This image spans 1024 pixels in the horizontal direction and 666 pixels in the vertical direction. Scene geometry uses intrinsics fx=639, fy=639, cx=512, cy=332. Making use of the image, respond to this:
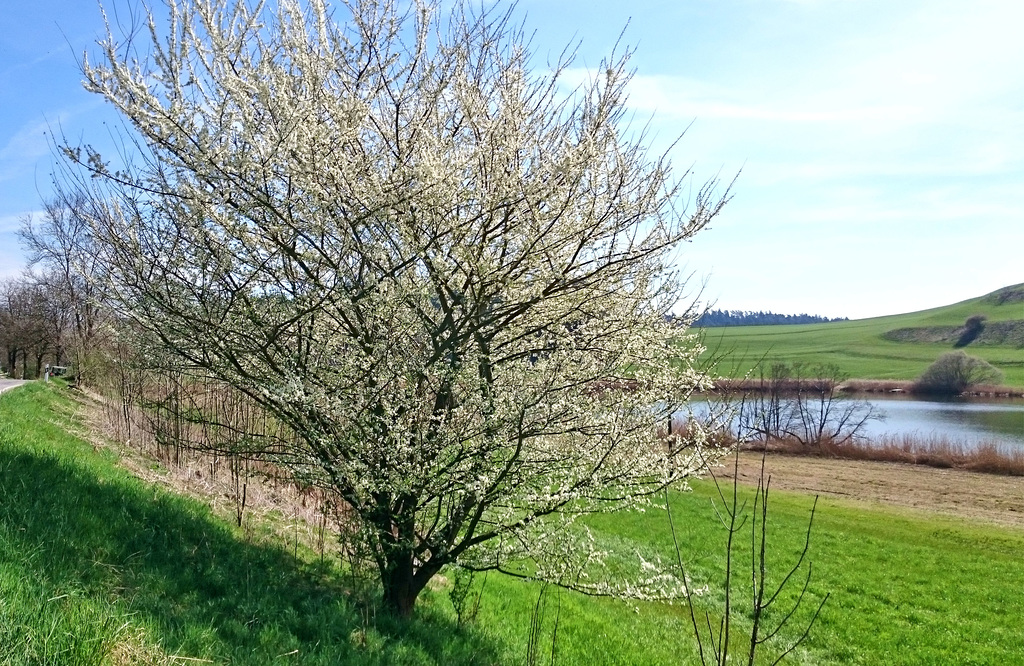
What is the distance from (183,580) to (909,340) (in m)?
130

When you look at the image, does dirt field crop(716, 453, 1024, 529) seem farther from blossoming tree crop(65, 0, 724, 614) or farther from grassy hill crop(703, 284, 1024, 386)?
grassy hill crop(703, 284, 1024, 386)

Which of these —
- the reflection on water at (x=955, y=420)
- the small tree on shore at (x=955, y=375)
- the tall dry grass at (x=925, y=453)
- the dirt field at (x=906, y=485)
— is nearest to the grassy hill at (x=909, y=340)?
the small tree on shore at (x=955, y=375)

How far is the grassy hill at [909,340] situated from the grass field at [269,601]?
73474mm

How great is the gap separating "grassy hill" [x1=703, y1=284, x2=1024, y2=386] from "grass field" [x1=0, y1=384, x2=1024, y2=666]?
73.5m

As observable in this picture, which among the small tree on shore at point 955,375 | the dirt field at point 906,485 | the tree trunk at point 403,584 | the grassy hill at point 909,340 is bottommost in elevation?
the dirt field at point 906,485

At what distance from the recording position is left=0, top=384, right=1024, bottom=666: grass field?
11.3ft

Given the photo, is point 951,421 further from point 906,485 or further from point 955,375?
point 906,485

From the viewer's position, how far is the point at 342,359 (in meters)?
5.30

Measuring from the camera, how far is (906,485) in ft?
85.0

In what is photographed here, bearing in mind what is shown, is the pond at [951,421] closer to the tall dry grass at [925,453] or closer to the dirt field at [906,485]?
the tall dry grass at [925,453]

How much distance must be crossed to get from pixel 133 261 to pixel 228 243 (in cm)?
81

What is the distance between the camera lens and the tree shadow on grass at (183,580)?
3791 millimetres

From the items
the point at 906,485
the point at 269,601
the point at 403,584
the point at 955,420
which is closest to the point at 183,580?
the point at 269,601

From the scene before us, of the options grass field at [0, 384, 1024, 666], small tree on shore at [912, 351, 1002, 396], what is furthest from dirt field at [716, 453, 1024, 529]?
small tree on shore at [912, 351, 1002, 396]
